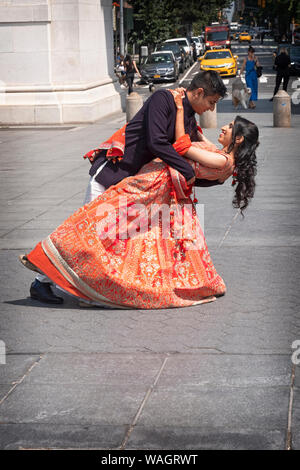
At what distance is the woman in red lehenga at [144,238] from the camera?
18.3 ft

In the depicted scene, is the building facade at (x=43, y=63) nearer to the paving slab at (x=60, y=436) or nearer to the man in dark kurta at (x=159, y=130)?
the man in dark kurta at (x=159, y=130)

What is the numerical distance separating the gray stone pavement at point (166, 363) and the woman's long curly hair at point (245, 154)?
815 millimetres

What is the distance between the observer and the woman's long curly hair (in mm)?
5629

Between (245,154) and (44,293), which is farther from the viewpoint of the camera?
(44,293)

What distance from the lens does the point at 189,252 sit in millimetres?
5738

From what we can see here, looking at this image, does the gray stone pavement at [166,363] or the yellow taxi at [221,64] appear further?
the yellow taxi at [221,64]

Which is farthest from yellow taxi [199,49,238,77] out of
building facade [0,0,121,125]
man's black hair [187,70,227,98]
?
man's black hair [187,70,227,98]

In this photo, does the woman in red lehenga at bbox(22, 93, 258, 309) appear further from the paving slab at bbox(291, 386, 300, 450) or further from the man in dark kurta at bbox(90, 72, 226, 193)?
the paving slab at bbox(291, 386, 300, 450)

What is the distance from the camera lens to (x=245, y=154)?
566 cm

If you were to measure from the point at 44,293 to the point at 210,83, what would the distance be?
6.18 feet

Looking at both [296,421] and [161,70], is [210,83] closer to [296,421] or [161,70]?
[296,421]

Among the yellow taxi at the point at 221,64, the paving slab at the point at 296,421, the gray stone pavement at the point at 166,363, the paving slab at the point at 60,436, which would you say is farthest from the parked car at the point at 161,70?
the paving slab at the point at 60,436

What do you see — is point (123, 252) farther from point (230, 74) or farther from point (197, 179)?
point (230, 74)

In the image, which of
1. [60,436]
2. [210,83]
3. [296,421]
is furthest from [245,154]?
[60,436]
